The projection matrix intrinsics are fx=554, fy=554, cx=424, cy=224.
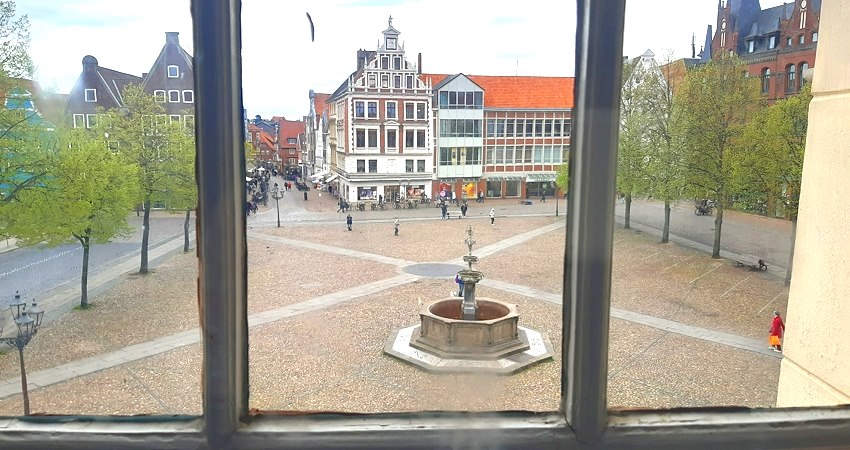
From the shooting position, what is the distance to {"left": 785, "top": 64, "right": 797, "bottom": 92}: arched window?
2.95 meters

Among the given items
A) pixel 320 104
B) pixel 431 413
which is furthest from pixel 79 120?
pixel 320 104

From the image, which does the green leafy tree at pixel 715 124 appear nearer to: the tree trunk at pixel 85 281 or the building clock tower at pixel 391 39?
the building clock tower at pixel 391 39

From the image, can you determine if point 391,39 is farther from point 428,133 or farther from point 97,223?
point 97,223

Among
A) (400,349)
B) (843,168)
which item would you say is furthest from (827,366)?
(400,349)

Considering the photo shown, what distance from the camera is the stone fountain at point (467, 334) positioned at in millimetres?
4801

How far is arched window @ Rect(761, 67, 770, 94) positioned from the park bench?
7.43 feet

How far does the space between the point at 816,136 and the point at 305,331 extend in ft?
18.6

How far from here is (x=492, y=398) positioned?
2.31ft

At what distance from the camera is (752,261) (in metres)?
6.00

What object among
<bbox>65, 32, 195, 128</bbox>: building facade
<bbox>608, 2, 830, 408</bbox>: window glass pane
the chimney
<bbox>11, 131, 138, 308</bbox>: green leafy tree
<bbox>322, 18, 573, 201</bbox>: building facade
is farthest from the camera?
<bbox>322, 18, 573, 201</bbox>: building facade

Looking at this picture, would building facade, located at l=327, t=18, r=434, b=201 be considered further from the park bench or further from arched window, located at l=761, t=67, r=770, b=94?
the park bench

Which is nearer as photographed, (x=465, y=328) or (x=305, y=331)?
(x=465, y=328)

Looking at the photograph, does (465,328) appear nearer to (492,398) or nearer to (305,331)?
(305,331)

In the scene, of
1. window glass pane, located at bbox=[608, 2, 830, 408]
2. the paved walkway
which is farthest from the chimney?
window glass pane, located at bbox=[608, 2, 830, 408]
